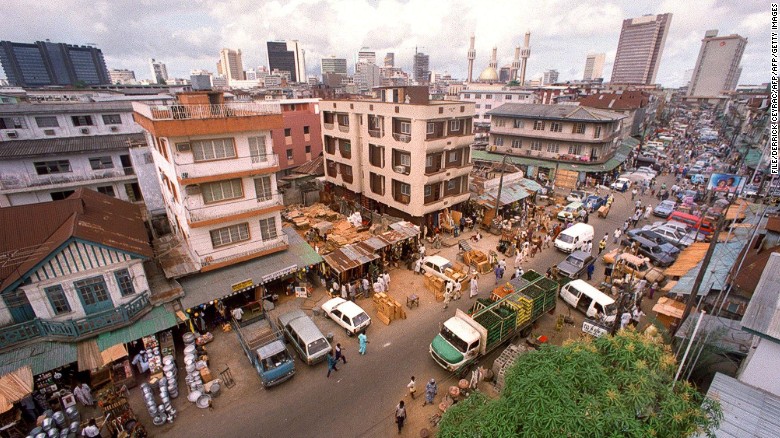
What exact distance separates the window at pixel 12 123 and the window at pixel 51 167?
4334 mm

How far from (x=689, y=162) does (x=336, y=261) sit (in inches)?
2802

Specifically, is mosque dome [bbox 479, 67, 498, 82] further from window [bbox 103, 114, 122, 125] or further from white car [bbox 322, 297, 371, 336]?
white car [bbox 322, 297, 371, 336]

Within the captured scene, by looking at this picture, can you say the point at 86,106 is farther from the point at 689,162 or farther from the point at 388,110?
the point at 689,162

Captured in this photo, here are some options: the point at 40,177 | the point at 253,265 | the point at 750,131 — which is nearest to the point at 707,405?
the point at 253,265

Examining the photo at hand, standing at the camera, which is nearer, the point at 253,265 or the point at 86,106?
the point at 253,265

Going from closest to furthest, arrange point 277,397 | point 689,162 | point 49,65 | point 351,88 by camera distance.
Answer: point 277,397, point 689,162, point 351,88, point 49,65

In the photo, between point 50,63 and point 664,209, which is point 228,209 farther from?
point 50,63

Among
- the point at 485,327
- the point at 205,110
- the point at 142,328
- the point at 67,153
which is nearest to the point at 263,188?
the point at 205,110

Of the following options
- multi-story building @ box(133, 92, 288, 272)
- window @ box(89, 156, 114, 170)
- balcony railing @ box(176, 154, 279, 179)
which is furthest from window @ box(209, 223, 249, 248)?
window @ box(89, 156, 114, 170)

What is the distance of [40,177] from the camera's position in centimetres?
2836

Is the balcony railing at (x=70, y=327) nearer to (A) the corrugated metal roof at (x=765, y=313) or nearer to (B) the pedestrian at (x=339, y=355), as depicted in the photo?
(B) the pedestrian at (x=339, y=355)

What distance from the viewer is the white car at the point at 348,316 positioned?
20688 millimetres

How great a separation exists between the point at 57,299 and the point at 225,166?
414 inches

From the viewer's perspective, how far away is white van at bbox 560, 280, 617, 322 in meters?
21.1
